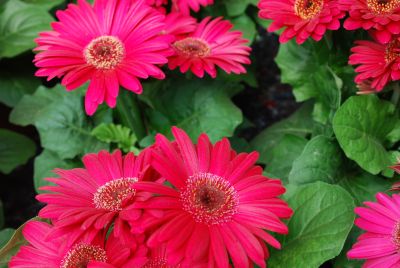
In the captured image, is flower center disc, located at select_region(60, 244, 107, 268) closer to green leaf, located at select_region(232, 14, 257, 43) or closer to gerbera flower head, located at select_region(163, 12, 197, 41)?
gerbera flower head, located at select_region(163, 12, 197, 41)

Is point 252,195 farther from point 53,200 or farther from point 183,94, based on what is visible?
point 183,94

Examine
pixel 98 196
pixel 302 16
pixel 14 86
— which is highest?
pixel 302 16

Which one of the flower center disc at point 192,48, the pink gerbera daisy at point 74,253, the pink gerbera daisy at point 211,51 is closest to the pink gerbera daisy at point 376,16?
the pink gerbera daisy at point 211,51

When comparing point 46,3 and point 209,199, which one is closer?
point 209,199

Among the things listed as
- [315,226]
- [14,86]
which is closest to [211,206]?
[315,226]

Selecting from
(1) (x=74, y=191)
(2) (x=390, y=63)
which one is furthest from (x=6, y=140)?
(2) (x=390, y=63)

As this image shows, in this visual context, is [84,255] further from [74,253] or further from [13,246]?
[13,246]
